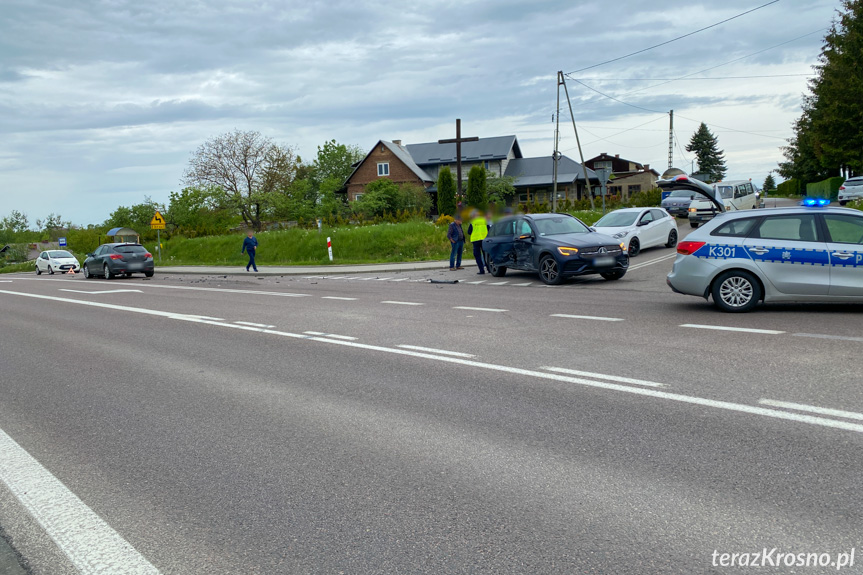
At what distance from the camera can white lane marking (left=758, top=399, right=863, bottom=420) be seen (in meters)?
4.78

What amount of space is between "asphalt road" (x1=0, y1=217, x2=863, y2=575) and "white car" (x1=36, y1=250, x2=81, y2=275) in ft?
112

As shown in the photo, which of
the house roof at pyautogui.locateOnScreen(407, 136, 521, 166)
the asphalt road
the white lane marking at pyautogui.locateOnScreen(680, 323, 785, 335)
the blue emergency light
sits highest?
the house roof at pyautogui.locateOnScreen(407, 136, 521, 166)

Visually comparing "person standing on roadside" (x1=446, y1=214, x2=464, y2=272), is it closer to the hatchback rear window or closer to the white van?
the hatchback rear window

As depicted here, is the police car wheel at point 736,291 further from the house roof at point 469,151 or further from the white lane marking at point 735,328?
the house roof at point 469,151

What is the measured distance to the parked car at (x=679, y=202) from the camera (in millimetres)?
37666

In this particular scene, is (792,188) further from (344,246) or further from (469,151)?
(344,246)

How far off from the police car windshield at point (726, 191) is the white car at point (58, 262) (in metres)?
36.5

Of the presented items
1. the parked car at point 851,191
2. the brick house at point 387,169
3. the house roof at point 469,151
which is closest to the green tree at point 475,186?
the brick house at point 387,169

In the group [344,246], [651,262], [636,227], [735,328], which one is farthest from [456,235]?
[735,328]

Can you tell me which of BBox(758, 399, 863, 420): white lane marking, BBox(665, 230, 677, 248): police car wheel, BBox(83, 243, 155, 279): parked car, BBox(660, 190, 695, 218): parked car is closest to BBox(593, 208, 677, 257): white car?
BBox(665, 230, 677, 248): police car wheel

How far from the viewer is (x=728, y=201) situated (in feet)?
111

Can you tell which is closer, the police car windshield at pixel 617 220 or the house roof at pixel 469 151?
the police car windshield at pixel 617 220

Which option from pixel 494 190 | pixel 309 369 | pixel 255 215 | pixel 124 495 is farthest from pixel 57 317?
pixel 494 190

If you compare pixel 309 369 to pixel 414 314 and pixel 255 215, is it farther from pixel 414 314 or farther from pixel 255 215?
pixel 255 215
